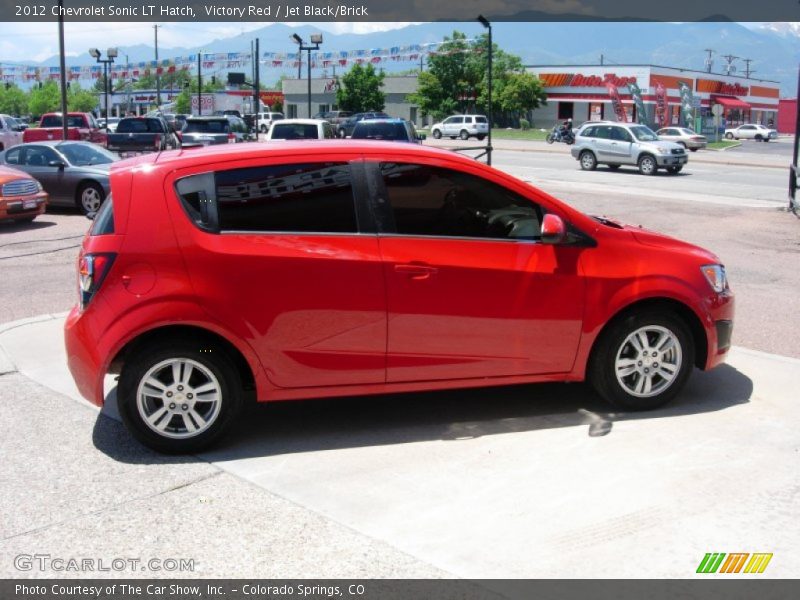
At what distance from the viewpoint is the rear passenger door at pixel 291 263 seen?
494cm

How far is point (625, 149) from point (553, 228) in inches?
1052

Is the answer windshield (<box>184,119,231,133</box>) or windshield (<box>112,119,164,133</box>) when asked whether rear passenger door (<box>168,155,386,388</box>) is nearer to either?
windshield (<box>112,119,164,133</box>)

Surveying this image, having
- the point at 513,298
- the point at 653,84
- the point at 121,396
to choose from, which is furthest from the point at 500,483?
the point at 653,84

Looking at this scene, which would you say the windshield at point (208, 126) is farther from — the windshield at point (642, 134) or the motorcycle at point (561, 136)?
the motorcycle at point (561, 136)

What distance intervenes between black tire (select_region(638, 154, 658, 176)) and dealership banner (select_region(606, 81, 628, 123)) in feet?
154

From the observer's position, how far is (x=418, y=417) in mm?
5680

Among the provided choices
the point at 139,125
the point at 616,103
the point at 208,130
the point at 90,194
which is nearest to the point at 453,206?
the point at 90,194

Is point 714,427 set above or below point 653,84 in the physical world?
below

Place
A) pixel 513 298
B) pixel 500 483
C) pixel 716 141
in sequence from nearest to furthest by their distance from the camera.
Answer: pixel 500 483
pixel 513 298
pixel 716 141

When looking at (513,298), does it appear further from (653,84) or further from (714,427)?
(653,84)

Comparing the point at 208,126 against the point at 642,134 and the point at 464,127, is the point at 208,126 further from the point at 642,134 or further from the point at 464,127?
the point at 464,127

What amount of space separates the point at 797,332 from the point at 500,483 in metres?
4.54

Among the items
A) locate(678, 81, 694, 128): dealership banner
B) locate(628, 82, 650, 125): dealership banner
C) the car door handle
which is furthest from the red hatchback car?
locate(678, 81, 694, 128): dealership banner
